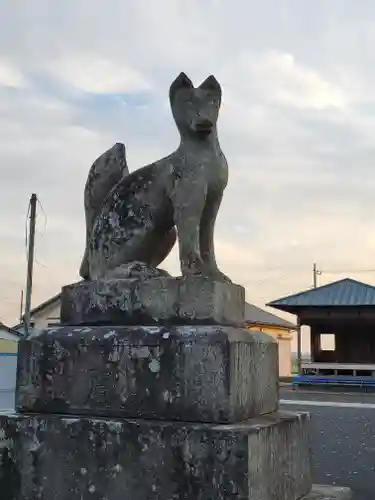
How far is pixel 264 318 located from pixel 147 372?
24497 mm

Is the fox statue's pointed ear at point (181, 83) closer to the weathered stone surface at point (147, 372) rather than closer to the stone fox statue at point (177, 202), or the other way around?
the stone fox statue at point (177, 202)

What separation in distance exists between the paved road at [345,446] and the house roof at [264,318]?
14507mm

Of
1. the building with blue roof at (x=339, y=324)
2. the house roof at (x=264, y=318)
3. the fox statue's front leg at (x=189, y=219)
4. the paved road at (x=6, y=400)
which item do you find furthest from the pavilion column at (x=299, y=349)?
the fox statue's front leg at (x=189, y=219)

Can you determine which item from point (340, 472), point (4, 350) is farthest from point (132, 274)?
point (4, 350)

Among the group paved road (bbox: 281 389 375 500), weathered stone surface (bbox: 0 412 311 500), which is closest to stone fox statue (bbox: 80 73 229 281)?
weathered stone surface (bbox: 0 412 311 500)

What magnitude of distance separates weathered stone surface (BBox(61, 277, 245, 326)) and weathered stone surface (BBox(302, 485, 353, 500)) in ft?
2.73

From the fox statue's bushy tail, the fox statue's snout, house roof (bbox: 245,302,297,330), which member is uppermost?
house roof (bbox: 245,302,297,330)

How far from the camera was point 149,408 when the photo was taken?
2295mm

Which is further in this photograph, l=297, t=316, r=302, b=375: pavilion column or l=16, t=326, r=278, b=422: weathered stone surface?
l=297, t=316, r=302, b=375: pavilion column

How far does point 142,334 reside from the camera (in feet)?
7.75

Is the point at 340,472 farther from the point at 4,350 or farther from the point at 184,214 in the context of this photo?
the point at 4,350

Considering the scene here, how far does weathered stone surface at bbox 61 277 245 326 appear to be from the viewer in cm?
239

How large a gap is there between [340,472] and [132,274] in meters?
2.91

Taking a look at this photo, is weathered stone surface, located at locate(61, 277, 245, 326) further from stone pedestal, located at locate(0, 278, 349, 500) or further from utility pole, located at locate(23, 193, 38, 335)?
utility pole, located at locate(23, 193, 38, 335)
